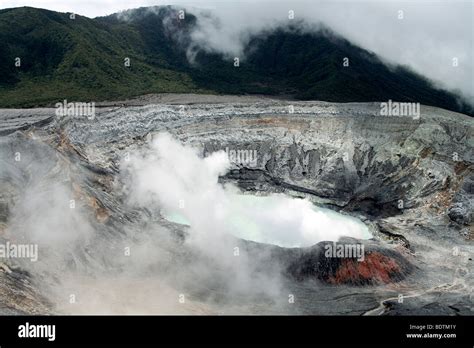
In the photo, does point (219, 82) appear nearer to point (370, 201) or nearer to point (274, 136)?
point (274, 136)

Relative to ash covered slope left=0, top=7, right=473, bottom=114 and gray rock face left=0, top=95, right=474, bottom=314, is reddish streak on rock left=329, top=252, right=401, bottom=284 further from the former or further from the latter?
ash covered slope left=0, top=7, right=473, bottom=114

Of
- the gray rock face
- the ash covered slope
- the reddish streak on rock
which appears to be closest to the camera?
the gray rock face

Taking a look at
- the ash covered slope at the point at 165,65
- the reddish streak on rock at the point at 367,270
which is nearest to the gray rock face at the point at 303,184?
the reddish streak on rock at the point at 367,270

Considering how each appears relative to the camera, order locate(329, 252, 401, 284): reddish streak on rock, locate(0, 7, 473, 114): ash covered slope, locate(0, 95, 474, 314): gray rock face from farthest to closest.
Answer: locate(0, 7, 473, 114): ash covered slope
locate(329, 252, 401, 284): reddish streak on rock
locate(0, 95, 474, 314): gray rock face

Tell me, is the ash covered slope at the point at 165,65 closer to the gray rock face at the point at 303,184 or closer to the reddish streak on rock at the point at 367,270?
the gray rock face at the point at 303,184

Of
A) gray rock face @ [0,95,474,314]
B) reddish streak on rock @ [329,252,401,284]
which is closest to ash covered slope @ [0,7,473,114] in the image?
gray rock face @ [0,95,474,314]

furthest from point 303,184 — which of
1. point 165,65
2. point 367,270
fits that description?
point 165,65
